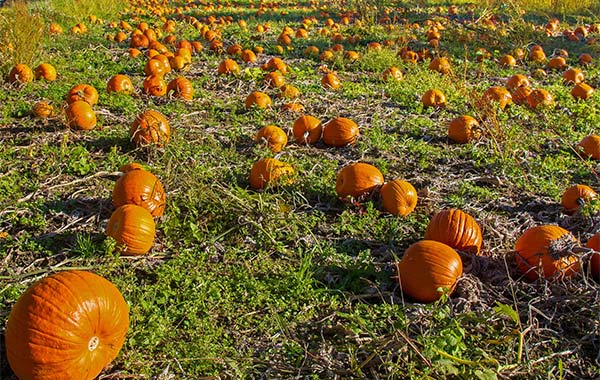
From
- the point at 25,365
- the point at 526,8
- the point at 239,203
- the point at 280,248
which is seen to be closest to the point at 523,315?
the point at 280,248

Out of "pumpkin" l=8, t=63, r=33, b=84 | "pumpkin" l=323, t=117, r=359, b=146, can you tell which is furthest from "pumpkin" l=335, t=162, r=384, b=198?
"pumpkin" l=8, t=63, r=33, b=84

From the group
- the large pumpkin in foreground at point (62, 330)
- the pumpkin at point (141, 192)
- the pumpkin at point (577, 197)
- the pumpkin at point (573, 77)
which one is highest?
the large pumpkin in foreground at point (62, 330)

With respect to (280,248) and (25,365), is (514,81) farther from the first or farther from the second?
(25,365)

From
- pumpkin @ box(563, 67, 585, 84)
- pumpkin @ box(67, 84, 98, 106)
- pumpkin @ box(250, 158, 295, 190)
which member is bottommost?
pumpkin @ box(563, 67, 585, 84)

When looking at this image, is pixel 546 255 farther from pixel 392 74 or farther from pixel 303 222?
pixel 392 74

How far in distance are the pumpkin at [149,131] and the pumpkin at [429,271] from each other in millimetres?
3123

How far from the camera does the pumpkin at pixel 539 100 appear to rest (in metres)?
7.44

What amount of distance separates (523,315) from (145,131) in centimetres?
403

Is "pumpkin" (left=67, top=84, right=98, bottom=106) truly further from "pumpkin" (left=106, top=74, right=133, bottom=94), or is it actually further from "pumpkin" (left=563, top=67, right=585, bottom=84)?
"pumpkin" (left=563, top=67, right=585, bottom=84)

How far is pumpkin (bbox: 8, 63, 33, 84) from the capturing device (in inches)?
306

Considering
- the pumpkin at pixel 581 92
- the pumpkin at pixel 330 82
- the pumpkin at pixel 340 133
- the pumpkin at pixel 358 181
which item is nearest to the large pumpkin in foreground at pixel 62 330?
the pumpkin at pixel 358 181

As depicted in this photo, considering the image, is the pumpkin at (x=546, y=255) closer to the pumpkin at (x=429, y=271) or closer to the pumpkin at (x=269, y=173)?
the pumpkin at (x=429, y=271)

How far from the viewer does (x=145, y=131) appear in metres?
5.55

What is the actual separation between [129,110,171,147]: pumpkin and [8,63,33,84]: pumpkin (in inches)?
131
